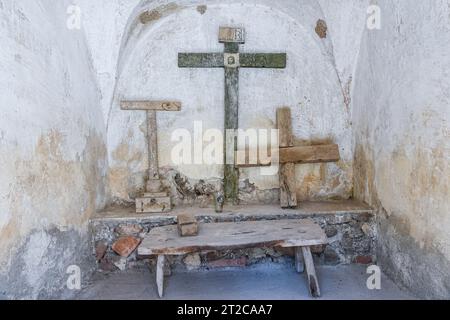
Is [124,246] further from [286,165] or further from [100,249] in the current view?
[286,165]

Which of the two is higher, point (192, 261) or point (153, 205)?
point (153, 205)

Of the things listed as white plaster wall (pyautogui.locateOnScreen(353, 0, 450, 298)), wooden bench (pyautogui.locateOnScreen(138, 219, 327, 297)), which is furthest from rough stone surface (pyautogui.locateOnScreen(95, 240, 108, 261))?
white plaster wall (pyautogui.locateOnScreen(353, 0, 450, 298))

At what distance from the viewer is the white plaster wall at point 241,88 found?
12.0 feet

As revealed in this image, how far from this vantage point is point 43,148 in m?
2.47

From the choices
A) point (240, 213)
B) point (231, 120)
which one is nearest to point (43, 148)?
point (240, 213)

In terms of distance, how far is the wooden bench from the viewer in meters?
2.66

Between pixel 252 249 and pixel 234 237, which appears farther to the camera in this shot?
pixel 252 249

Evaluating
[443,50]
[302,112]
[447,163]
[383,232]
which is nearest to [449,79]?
[443,50]

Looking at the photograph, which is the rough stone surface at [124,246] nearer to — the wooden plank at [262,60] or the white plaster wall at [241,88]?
the white plaster wall at [241,88]

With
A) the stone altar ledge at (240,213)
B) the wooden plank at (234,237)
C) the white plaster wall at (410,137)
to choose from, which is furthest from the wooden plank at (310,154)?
the wooden plank at (234,237)

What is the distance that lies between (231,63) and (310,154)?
110 centimetres

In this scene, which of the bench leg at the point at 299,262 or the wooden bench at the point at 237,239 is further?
the bench leg at the point at 299,262

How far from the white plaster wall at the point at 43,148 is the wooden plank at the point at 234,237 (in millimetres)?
576

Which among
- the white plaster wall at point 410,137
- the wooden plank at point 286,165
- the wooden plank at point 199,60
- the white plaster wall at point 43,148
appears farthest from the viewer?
the wooden plank at point 199,60
